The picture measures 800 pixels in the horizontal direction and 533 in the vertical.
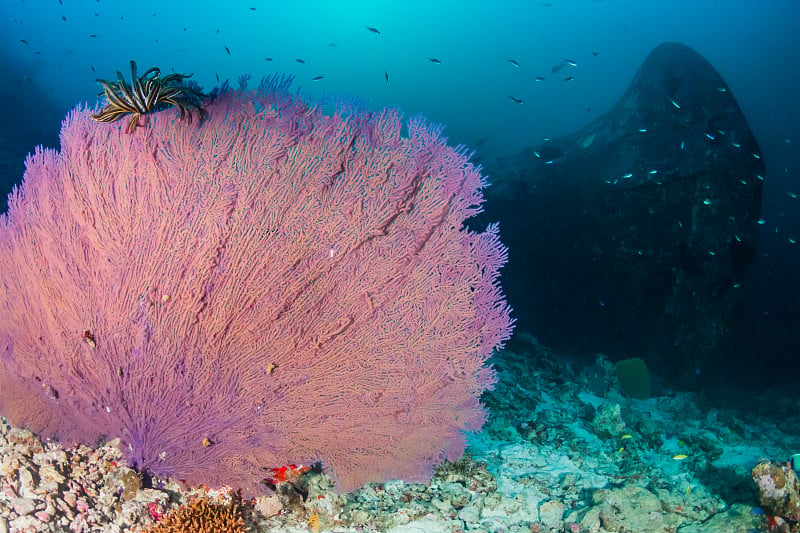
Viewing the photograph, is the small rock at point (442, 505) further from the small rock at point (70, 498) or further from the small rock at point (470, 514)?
the small rock at point (70, 498)

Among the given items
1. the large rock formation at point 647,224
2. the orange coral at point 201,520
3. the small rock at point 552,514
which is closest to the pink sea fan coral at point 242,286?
the orange coral at point 201,520

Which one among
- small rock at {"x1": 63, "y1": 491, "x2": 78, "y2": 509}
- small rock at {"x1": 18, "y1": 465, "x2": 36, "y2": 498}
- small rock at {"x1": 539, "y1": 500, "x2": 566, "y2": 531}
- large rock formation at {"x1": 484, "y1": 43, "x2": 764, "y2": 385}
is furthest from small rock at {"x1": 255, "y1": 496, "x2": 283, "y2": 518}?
large rock formation at {"x1": 484, "y1": 43, "x2": 764, "y2": 385}

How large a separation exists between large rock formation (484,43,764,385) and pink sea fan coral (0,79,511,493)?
8.69 m

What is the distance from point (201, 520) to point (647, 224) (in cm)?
1124

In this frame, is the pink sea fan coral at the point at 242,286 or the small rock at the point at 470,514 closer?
the pink sea fan coral at the point at 242,286

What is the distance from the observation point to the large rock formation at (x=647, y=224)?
32.2 feet

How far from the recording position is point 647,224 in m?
10.6

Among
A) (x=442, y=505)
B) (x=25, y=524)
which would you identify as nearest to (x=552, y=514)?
(x=442, y=505)

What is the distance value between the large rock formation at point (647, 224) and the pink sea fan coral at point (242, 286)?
8.69 meters

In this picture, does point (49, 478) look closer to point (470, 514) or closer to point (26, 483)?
point (26, 483)

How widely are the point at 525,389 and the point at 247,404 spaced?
5717 mm

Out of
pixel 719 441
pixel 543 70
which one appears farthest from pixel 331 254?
pixel 543 70

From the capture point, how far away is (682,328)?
33.9 ft

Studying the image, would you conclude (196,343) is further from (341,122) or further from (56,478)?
(341,122)
